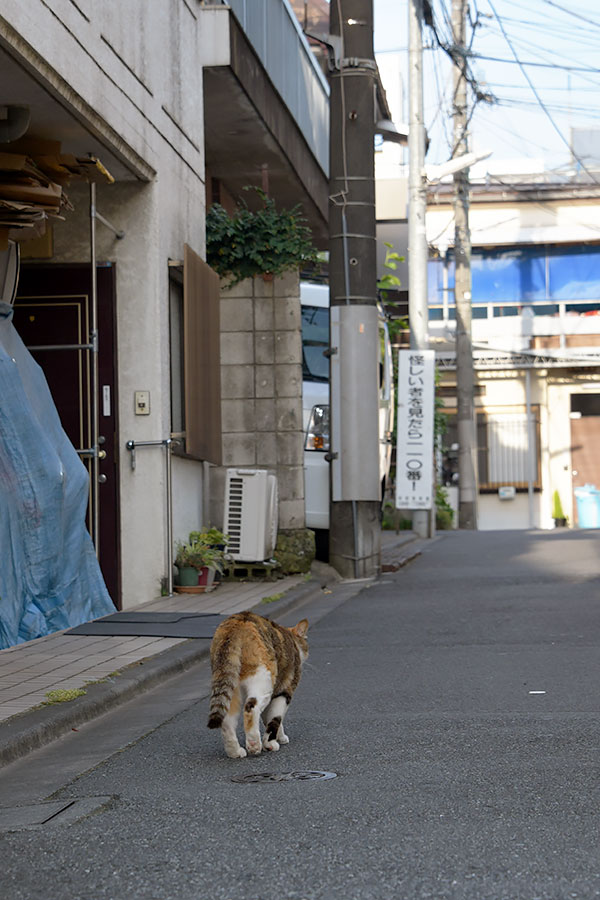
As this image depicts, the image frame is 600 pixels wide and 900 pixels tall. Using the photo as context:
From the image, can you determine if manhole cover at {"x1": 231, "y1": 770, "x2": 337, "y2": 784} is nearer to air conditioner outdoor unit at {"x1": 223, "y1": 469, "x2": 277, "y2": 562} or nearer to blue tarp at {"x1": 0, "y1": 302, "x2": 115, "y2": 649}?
blue tarp at {"x1": 0, "y1": 302, "x2": 115, "y2": 649}

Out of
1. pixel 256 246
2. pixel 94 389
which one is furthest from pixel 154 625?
pixel 256 246

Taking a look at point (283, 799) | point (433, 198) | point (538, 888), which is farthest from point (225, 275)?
point (433, 198)

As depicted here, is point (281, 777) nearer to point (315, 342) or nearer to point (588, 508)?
point (315, 342)

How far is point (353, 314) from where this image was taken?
50.1ft

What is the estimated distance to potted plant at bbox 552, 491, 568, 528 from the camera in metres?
36.1

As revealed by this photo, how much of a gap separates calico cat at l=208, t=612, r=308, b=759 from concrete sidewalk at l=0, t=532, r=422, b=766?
1.03 metres

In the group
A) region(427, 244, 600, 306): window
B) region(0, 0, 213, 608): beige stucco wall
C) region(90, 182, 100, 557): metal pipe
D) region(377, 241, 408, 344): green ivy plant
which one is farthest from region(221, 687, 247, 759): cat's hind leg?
region(427, 244, 600, 306): window

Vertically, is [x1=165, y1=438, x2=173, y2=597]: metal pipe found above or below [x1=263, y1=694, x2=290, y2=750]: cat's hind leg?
above

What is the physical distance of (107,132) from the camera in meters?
10.5

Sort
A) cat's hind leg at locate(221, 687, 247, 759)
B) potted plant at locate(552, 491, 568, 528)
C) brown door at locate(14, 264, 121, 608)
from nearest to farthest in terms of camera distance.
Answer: cat's hind leg at locate(221, 687, 247, 759) < brown door at locate(14, 264, 121, 608) < potted plant at locate(552, 491, 568, 528)

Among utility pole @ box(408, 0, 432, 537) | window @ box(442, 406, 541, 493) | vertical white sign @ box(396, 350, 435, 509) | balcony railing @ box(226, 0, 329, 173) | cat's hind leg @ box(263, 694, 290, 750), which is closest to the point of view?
cat's hind leg @ box(263, 694, 290, 750)

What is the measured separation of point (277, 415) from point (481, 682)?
7.62 metres

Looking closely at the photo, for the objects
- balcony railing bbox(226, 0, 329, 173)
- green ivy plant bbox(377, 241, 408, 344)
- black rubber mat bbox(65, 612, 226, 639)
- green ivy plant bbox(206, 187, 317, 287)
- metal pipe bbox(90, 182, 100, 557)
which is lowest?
black rubber mat bbox(65, 612, 226, 639)

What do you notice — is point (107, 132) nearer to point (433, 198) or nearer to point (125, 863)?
point (125, 863)
